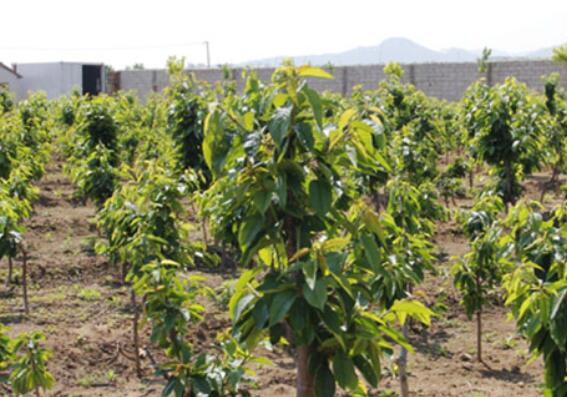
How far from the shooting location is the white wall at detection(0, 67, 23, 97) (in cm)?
4534

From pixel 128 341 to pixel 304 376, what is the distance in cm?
463

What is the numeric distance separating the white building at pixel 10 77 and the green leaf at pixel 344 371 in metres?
45.2

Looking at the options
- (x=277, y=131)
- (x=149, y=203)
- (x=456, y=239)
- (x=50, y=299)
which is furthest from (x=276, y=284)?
(x=456, y=239)

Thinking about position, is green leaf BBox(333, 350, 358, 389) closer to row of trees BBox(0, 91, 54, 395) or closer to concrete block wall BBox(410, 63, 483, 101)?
row of trees BBox(0, 91, 54, 395)

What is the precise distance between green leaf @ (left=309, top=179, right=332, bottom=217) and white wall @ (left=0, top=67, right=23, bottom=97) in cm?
4514

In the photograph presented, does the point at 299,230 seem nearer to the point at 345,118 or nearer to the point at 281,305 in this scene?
the point at 281,305

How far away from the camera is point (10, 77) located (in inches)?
1832

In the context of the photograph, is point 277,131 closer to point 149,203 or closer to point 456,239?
point 149,203

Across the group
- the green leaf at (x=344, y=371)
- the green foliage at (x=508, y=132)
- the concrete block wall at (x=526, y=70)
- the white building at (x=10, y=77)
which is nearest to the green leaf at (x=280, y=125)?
the green leaf at (x=344, y=371)

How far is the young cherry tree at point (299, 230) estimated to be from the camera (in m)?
2.65

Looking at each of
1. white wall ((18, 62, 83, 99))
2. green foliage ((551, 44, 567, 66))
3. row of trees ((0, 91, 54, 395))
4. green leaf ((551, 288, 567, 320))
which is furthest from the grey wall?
green leaf ((551, 288, 567, 320))

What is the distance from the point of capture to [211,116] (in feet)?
8.76

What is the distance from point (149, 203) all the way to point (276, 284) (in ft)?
10.6

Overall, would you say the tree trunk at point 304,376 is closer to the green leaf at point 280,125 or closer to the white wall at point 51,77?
the green leaf at point 280,125
